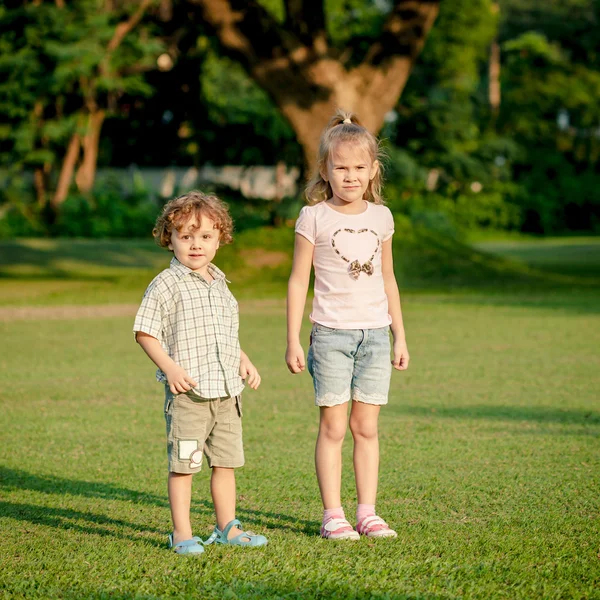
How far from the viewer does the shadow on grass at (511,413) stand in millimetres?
7297

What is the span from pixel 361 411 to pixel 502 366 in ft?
18.0

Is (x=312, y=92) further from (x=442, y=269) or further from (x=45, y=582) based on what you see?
(x=45, y=582)

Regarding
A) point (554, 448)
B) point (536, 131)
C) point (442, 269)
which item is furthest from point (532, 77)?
point (554, 448)

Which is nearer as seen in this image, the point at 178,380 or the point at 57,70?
the point at 178,380

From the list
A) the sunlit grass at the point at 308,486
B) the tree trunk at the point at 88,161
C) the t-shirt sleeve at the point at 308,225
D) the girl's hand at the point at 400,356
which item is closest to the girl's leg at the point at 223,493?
the sunlit grass at the point at 308,486

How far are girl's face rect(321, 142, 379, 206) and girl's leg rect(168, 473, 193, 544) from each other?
1.36 metres

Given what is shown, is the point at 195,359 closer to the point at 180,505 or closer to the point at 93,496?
the point at 180,505

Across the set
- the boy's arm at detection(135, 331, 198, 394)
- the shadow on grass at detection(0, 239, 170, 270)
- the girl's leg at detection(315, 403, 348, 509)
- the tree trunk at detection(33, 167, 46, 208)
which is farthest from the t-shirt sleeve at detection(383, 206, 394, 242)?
the tree trunk at detection(33, 167, 46, 208)

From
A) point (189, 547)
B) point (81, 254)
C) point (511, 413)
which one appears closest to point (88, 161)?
point (81, 254)

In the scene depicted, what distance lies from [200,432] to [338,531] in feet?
2.30

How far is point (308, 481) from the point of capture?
559 cm

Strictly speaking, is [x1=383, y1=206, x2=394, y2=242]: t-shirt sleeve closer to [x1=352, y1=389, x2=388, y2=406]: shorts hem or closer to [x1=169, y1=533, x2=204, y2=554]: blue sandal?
[x1=352, y1=389, x2=388, y2=406]: shorts hem

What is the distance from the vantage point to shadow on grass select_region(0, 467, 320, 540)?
475cm

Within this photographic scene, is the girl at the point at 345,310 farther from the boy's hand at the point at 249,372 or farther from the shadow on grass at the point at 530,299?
the shadow on grass at the point at 530,299
